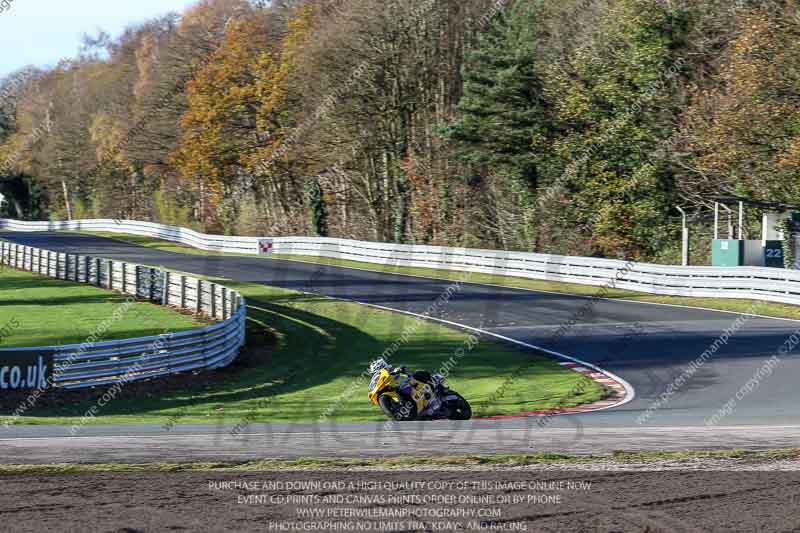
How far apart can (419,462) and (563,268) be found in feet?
86.2

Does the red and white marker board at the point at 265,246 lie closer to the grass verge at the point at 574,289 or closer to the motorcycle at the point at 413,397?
the grass verge at the point at 574,289

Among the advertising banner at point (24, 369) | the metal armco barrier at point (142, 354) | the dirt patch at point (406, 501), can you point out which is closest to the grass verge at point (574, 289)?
the metal armco barrier at point (142, 354)

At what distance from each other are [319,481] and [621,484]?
2957 millimetres

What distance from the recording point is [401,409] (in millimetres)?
14664

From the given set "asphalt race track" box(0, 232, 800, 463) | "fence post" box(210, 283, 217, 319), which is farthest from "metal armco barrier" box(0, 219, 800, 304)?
"fence post" box(210, 283, 217, 319)

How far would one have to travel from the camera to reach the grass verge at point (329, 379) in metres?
17.4

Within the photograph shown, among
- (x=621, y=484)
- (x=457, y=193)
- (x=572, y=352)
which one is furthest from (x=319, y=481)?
(x=457, y=193)

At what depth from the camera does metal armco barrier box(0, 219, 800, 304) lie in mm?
29472

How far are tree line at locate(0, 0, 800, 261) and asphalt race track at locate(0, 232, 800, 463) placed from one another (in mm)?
11336

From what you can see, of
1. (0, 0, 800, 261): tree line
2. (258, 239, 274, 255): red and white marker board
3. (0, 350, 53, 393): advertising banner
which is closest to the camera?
(0, 350, 53, 393): advertising banner

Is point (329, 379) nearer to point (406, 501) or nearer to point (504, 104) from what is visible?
point (406, 501)

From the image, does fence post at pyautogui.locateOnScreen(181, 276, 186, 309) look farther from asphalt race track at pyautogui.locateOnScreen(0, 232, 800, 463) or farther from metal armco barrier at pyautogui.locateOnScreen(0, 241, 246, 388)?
asphalt race track at pyautogui.locateOnScreen(0, 232, 800, 463)

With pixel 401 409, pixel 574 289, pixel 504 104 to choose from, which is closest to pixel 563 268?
pixel 574 289

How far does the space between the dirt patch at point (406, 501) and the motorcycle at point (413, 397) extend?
4.65m
